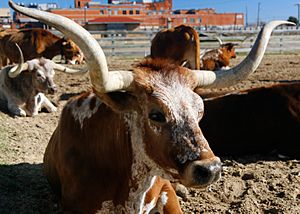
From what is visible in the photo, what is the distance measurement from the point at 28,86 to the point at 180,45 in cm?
458

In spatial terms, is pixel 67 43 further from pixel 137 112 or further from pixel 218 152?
pixel 137 112

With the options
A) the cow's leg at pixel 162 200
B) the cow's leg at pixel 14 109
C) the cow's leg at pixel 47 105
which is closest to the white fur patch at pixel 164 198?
the cow's leg at pixel 162 200

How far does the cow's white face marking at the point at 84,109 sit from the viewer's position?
12.2 feet

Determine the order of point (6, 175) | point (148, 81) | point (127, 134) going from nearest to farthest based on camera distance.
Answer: point (148, 81) → point (127, 134) → point (6, 175)

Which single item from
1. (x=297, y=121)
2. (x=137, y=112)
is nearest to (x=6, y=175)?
(x=137, y=112)

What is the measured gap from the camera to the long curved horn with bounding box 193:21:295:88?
3432mm

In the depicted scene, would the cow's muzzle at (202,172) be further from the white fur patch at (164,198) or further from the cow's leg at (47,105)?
the cow's leg at (47,105)

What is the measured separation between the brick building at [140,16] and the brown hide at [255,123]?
6371 centimetres

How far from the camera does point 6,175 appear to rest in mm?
5062

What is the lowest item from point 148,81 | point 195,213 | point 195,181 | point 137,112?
point 195,213

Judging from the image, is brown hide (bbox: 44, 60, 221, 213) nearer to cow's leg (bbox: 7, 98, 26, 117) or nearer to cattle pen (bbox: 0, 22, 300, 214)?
cattle pen (bbox: 0, 22, 300, 214)

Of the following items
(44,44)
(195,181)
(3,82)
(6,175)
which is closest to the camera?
(195,181)

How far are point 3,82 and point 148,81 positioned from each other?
20.8 ft

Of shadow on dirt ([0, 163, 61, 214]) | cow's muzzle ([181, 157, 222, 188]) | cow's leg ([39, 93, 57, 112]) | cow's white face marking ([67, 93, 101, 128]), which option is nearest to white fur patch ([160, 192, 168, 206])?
cow's white face marking ([67, 93, 101, 128])
